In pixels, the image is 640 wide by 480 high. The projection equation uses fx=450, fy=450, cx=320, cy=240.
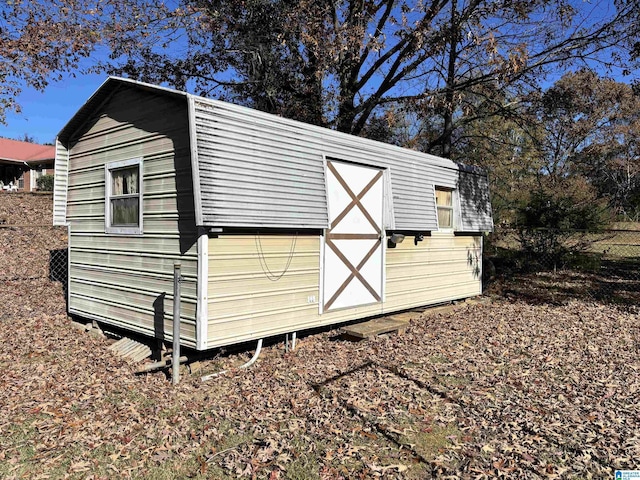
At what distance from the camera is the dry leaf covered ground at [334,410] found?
11.7 feet

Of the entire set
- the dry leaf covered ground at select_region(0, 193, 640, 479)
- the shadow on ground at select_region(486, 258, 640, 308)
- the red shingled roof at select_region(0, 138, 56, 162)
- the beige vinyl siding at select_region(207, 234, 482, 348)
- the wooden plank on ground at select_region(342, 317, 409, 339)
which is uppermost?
the red shingled roof at select_region(0, 138, 56, 162)

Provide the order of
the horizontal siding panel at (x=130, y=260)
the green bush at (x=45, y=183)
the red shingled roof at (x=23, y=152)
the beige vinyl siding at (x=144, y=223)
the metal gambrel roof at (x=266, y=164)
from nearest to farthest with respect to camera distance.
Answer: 1. the metal gambrel roof at (x=266, y=164)
2. the beige vinyl siding at (x=144, y=223)
3. the horizontal siding panel at (x=130, y=260)
4. the green bush at (x=45, y=183)
5. the red shingled roof at (x=23, y=152)

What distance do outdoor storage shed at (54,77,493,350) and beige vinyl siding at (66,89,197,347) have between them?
0.02 meters

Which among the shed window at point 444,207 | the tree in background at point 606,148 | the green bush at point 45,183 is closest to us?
the shed window at point 444,207

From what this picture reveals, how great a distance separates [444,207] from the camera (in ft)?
30.1

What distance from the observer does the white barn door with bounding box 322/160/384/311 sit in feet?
22.3

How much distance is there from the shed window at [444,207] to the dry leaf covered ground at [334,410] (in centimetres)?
287

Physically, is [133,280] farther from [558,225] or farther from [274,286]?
[558,225]

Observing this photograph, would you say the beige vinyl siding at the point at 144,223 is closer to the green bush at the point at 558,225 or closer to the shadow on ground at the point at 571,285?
the shadow on ground at the point at 571,285

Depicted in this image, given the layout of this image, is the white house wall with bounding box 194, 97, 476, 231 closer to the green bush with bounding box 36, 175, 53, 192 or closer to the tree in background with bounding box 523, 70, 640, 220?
the tree in background with bounding box 523, 70, 640, 220

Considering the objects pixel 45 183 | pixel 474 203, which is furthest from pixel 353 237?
pixel 45 183

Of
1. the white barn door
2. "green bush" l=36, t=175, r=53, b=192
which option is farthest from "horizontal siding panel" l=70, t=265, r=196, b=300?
"green bush" l=36, t=175, r=53, b=192

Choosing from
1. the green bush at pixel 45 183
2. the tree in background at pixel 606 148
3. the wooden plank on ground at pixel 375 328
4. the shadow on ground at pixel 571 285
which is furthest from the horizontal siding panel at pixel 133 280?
the tree in background at pixel 606 148

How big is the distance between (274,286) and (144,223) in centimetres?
194
